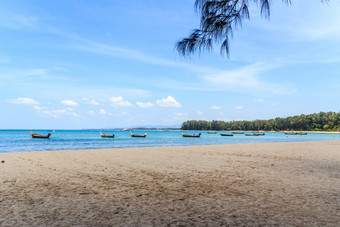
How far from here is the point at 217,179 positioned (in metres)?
6.89

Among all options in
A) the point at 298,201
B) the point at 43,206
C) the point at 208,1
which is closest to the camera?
the point at 43,206

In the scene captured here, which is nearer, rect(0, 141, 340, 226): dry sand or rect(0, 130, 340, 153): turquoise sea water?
rect(0, 141, 340, 226): dry sand

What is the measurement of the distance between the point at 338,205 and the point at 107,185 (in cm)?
493

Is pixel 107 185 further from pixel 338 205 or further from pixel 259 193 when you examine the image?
pixel 338 205

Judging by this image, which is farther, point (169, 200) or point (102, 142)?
point (102, 142)

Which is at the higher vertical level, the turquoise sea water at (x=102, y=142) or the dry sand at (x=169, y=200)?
the dry sand at (x=169, y=200)

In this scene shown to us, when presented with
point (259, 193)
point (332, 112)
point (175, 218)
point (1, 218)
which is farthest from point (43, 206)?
point (332, 112)

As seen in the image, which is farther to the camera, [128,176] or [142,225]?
[128,176]

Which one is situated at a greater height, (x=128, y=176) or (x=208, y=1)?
(x=208, y=1)

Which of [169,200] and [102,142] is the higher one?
[169,200]

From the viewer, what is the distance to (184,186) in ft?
19.8

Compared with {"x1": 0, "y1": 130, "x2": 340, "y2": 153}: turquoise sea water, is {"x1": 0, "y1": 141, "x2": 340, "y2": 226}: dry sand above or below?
above

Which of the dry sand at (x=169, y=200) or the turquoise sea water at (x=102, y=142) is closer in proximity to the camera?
the dry sand at (x=169, y=200)

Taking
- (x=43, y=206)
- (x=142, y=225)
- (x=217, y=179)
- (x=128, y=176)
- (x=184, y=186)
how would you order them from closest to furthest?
(x=142, y=225) → (x=43, y=206) → (x=184, y=186) → (x=217, y=179) → (x=128, y=176)
